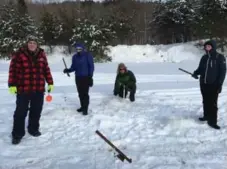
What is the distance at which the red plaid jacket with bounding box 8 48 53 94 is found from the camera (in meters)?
5.41

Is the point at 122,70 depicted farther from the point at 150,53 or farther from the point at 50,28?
the point at 50,28

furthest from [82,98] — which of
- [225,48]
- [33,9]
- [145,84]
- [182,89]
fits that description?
[33,9]

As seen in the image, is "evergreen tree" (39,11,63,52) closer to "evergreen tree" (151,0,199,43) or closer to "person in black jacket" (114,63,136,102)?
"evergreen tree" (151,0,199,43)

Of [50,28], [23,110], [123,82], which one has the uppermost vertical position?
[50,28]

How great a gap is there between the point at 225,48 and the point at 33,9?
69.0ft

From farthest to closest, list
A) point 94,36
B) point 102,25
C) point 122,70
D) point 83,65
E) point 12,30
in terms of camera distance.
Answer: point 102,25 < point 12,30 < point 94,36 < point 122,70 < point 83,65

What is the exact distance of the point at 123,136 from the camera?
5.73 meters

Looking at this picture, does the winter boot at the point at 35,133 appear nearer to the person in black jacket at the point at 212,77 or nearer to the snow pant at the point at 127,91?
the person in black jacket at the point at 212,77

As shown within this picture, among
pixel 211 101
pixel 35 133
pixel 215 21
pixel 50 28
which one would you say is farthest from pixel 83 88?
pixel 50 28

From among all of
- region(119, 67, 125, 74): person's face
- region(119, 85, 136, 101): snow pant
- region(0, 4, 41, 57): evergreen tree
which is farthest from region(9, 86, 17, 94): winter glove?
region(0, 4, 41, 57): evergreen tree

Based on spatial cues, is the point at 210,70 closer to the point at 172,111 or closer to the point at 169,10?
the point at 172,111

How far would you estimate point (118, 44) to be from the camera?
28.0m

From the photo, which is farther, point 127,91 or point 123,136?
point 127,91

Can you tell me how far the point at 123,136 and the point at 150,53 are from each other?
20.1 metres
